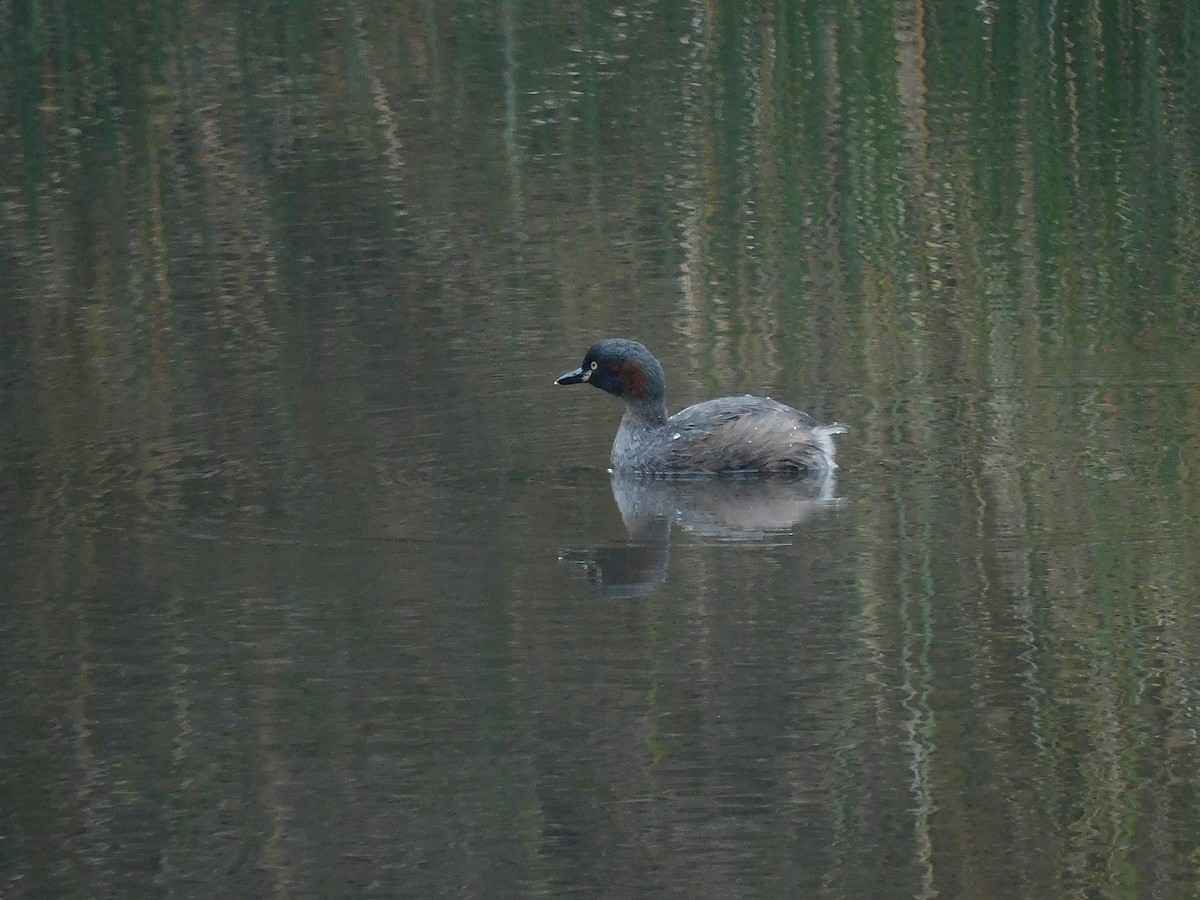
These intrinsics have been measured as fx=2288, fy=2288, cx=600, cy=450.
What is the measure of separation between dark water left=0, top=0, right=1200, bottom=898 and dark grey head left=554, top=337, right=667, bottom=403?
0.30 meters

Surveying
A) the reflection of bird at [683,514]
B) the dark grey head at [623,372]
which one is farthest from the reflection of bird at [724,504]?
the dark grey head at [623,372]

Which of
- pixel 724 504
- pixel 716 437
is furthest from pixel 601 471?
pixel 724 504

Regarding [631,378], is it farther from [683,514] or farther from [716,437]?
[683,514]

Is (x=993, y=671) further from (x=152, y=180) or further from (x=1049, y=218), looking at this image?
(x=152, y=180)

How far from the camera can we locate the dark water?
5.94 m

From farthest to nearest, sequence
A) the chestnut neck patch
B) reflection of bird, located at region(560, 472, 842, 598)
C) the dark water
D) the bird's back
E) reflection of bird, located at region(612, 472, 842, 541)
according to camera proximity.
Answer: the chestnut neck patch < the bird's back < reflection of bird, located at region(612, 472, 842, 541) < reflection of bird, located at region(560, 472, 842, 598) < the dark water

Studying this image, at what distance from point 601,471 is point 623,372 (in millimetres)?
639

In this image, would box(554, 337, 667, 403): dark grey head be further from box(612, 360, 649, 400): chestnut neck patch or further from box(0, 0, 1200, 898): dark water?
box(0, 0, 1200, 898): dark water

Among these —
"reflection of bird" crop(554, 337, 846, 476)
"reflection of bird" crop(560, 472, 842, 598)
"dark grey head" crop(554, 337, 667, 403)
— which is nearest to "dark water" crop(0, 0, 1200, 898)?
"reflection of bird" crop(560, 472, 842, 598)

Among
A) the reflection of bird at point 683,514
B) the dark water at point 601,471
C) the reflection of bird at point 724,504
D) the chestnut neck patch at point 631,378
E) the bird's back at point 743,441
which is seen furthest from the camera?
the chestnut neck patch at point 631,378

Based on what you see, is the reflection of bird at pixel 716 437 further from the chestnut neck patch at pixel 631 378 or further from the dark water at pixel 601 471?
the dark water at pixel 601 471

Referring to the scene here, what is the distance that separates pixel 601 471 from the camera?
9.62 metres

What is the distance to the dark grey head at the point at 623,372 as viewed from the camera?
32.9ft

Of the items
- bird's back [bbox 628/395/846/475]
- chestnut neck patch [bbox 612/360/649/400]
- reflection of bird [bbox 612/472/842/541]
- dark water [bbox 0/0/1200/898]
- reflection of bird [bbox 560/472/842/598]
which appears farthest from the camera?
chestnut neck patch [bbox 612/360/649/400]
